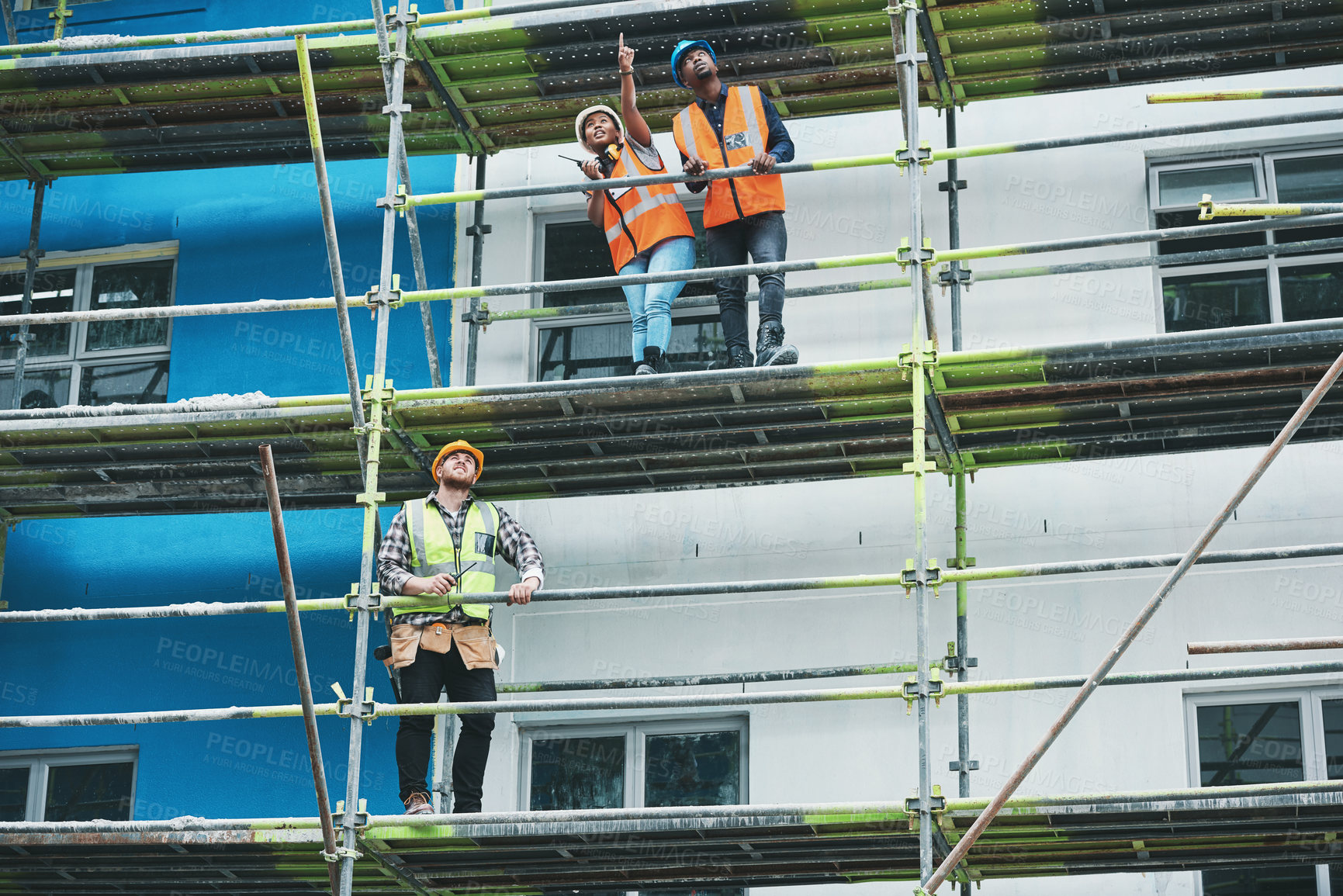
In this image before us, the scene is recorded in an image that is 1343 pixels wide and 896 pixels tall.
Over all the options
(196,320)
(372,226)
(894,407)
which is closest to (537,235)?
(372,226)

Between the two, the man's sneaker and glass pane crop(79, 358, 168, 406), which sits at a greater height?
glass pane crop(79, 358, 168, 406)

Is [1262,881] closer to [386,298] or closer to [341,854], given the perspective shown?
[341,854]

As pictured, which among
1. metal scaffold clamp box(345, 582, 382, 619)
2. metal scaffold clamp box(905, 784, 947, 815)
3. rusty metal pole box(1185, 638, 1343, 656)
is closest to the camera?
rusty metal pole box(1185, 638, 1343, 656)

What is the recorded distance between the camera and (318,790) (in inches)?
327

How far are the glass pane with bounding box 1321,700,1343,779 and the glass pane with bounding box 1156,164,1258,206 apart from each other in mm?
2993

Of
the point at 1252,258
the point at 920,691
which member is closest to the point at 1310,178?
the point at 1252,258

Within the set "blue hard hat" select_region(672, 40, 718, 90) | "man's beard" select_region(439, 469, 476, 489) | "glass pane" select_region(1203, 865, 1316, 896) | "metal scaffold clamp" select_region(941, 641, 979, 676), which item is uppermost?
"blue hard hat" select_region(672, 40, 718, 90)

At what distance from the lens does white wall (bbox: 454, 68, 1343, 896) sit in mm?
9883

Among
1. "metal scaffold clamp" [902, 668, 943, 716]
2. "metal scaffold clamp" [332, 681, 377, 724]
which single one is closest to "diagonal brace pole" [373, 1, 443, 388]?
"metal scaffold clamp" [332, 681, 377, 724]

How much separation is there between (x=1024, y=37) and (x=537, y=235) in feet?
10.5

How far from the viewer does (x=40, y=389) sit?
1212 cm

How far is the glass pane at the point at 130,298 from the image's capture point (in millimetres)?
12023

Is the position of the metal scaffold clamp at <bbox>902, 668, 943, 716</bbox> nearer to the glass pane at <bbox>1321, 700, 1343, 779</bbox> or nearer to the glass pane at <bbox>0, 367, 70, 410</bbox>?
the glass pane at <bbox>1321, 700, 1343, 779</bbox>

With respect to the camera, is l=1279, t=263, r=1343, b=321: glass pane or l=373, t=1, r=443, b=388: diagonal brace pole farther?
l=1279, t=263, r=1343, b=321: glass pane
